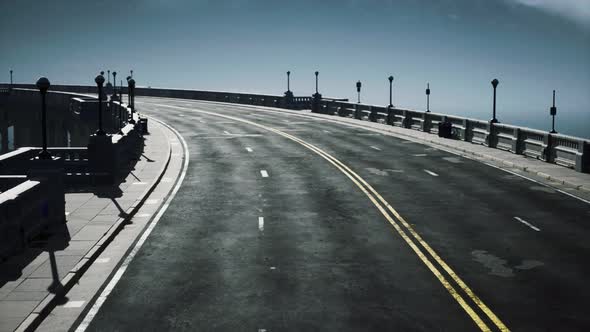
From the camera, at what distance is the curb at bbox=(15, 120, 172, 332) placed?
34.7ft

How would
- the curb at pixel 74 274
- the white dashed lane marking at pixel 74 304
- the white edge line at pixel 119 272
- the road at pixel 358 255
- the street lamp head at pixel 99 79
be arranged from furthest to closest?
the street lamp head at pixel 99 79
the white dashed lane marking at pixel 74 304
the road at pixel 358 255
the white edge line at pixel 119 272
the curb at pixel 74 274

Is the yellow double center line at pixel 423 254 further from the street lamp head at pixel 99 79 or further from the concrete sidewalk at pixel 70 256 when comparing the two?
the street lamp head at pixel 99 79

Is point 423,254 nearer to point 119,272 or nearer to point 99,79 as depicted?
point 119,272

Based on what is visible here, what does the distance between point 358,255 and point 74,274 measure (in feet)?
20.1

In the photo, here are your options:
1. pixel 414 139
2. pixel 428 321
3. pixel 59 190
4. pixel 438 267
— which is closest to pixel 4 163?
pixel 59 190

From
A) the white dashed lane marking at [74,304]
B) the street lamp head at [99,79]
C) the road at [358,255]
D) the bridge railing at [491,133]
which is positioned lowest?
the white dashed lane marking at [74,304]

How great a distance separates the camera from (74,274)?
42.8 feet

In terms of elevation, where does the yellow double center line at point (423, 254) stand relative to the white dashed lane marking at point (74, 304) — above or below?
above

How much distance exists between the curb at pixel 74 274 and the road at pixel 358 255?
90 centimetres

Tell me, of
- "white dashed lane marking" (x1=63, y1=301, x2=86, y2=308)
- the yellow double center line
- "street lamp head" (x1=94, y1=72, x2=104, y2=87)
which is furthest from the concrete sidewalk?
the yellow double center line

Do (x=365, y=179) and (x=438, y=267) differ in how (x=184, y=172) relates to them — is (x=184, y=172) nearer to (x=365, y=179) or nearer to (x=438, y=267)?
(x=365, y=179)

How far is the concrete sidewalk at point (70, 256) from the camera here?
11.2 m

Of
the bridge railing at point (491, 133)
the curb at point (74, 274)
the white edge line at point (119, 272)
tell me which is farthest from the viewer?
the bridge railing at point (491, 133)

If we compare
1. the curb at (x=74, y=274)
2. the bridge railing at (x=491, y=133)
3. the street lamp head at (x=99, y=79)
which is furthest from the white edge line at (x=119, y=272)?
the bridge railing at (x=491, y=133)
